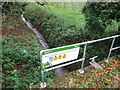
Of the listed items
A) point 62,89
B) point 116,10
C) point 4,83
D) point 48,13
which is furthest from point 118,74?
point 48,13

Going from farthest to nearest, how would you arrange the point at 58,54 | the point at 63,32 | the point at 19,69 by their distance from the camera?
the point at 63,32
the point at 19,69
the point at 58,54

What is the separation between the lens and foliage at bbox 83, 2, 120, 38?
530 centimetres

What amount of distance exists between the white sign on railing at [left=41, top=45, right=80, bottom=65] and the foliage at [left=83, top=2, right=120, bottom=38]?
287cm

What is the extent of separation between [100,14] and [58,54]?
3.66m

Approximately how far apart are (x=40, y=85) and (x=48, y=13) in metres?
11.4

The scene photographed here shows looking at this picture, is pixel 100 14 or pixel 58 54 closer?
pixel 58 54

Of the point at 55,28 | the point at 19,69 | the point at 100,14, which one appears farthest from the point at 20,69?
the point at 55,28

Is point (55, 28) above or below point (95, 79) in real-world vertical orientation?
above

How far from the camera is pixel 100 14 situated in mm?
5691

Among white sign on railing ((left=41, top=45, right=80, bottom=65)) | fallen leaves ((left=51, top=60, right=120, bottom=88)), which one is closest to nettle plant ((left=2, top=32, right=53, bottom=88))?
fallen leaves ((left=51, top=60, right=120, bottom=88))

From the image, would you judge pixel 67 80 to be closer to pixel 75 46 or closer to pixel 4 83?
pixel 75 46

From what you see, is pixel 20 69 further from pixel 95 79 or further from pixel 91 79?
pixel 95 79

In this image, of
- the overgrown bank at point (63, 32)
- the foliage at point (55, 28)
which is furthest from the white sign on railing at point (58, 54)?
the foliage at point (55, 28)

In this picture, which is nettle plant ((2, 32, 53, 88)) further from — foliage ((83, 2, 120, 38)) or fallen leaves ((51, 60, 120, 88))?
foliage ((83, 2, 120, 38))
